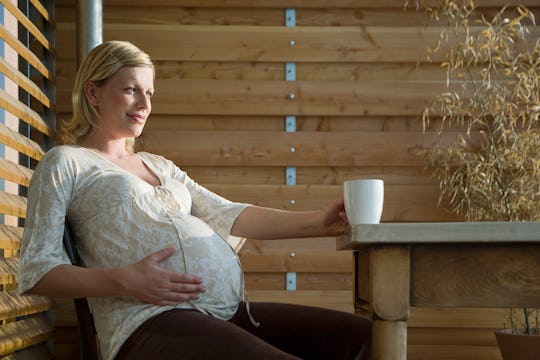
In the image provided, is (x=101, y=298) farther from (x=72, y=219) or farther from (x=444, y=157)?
(x=444, y=157)

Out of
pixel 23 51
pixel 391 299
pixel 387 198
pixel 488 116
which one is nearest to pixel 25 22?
pixel 23 51

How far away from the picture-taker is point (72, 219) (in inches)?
75.0

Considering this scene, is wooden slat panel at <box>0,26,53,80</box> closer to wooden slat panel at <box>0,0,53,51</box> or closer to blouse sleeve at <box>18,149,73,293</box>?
wooden slat panel at <box>0,0,53,51</box>

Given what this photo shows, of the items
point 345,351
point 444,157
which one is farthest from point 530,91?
point 345,351

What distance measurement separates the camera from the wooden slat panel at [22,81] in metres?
2.54

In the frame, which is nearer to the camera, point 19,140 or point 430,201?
point 19,140

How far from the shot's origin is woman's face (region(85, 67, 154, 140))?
2.07 metres

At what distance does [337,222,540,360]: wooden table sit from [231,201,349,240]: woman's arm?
1.63ft

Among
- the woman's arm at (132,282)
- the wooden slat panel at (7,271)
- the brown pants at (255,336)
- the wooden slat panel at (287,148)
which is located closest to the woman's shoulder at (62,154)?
the woman's arm at (132,282)

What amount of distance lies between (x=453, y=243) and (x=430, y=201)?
7.07 feet

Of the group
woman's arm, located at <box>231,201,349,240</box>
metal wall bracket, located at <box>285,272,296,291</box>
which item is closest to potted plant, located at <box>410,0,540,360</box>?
metal wall bracket, located at <box>285,272,296,291</box>

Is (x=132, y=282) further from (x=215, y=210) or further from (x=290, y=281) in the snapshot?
(x=290, y=281)

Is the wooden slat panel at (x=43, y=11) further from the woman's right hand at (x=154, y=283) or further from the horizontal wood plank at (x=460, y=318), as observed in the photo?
the horizontal wood plank at (x=460, y=318)

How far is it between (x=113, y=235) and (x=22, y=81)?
118 cm
